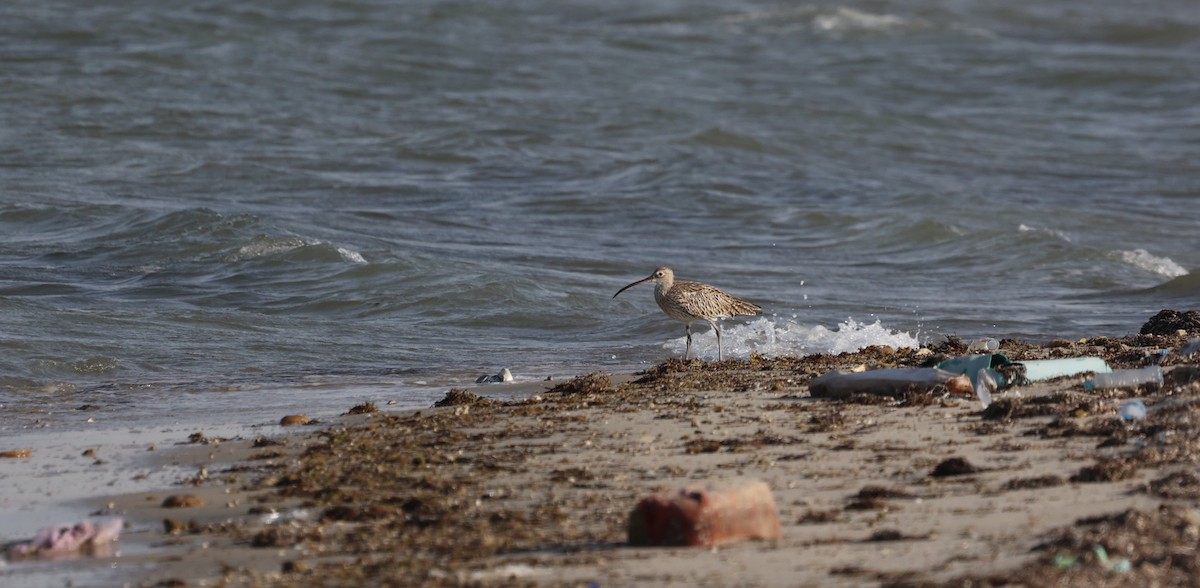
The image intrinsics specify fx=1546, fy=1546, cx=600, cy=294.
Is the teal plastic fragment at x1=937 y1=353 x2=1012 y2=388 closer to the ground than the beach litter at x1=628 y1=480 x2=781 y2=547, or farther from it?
farther from it

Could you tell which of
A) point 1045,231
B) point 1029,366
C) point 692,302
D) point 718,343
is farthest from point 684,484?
point 1045,231

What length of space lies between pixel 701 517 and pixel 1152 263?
9.74 metres

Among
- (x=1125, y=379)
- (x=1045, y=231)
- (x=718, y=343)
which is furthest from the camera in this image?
(x=1045, y=231)

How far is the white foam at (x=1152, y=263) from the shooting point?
12.8 metres

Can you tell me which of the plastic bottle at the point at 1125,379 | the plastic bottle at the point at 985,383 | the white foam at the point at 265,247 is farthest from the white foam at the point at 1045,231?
the plastic bottle at the point at 985,383

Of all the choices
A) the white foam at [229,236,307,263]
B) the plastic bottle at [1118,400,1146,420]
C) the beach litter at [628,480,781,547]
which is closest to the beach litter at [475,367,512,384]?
the plastic bottle at [1118,400,1146,420]

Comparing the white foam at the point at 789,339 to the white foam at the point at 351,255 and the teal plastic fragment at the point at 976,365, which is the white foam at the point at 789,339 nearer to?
the teal plastic fragment at the point at 976,365

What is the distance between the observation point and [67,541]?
16.3ft

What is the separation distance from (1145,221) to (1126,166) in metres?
3.92

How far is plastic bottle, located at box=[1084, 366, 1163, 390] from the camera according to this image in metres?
6.75

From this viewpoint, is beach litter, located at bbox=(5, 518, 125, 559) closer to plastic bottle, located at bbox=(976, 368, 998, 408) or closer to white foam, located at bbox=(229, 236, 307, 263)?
plastic bottle, located at bbox=(976, 368, 998, 408)

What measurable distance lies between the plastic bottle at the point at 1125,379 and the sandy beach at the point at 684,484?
131mm

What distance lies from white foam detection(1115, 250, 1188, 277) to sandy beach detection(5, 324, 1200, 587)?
5953 millimetres

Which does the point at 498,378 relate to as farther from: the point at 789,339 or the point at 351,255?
the point at 351,255
